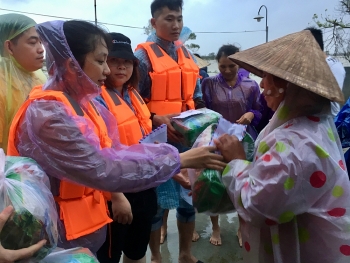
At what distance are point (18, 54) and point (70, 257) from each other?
1.88m

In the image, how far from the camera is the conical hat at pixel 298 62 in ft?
4.24

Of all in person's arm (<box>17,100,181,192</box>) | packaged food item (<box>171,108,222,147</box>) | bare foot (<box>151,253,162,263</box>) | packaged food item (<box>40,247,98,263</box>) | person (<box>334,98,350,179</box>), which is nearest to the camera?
packaged food item (<box>40,247,98,263</box>)

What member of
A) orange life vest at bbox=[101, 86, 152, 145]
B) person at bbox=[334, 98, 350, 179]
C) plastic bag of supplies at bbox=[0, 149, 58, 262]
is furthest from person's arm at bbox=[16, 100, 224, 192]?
person at bbox=[334, 98, 350, 179]

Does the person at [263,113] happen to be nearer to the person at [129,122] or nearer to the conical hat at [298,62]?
the person at [129,122]

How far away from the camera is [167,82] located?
9.90 feet

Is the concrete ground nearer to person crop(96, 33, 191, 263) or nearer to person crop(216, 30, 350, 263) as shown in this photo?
person crop(96, 33, 191, 263)

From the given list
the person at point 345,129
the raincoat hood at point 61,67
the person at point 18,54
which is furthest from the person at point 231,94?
the raincoat hood at point 61,67

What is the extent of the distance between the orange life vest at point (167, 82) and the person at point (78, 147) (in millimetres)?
1255

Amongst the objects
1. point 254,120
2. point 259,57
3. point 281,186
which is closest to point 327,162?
point 281,186

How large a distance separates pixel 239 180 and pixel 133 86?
1.43 metres

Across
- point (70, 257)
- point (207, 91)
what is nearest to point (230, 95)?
point (207, 91)

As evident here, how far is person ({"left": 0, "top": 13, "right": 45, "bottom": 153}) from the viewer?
8.29 ft

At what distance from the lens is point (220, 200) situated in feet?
5.35

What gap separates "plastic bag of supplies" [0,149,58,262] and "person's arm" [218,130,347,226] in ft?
2.51
